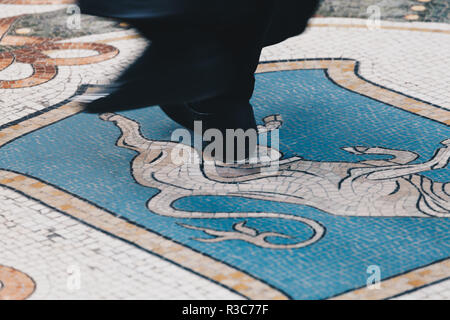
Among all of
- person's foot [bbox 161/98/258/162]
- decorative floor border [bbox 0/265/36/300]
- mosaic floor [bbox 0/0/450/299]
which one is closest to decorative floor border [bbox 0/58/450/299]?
mosaic floor [bbox 0/0/450/299]

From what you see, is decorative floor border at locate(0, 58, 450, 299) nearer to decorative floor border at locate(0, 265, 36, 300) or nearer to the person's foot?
decorative floor border at locate(0, 265, 36, 300)

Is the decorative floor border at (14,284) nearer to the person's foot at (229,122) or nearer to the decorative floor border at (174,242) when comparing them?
the decorative floor border at (174,242)

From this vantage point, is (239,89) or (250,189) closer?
(250,189)

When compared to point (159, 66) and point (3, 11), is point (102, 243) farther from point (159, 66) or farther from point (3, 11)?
point (3, 11)

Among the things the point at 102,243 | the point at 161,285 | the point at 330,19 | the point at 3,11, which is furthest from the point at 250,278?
the point at 3,11

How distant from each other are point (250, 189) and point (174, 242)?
1102 millimetres

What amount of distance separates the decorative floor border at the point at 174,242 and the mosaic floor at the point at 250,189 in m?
0.01

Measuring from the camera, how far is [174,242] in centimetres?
689

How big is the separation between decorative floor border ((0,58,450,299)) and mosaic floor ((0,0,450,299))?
0.05 ft

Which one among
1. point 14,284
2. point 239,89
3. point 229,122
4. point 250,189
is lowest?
point 14,284

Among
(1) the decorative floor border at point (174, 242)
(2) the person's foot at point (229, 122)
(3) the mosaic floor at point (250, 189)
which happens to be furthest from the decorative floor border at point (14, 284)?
(2) the person's foot at point (229, 122)

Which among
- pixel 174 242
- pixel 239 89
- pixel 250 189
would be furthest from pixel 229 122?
pixel 174 242

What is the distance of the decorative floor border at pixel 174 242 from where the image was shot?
6.30 meters

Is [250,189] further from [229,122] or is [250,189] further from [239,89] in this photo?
[239,89]
